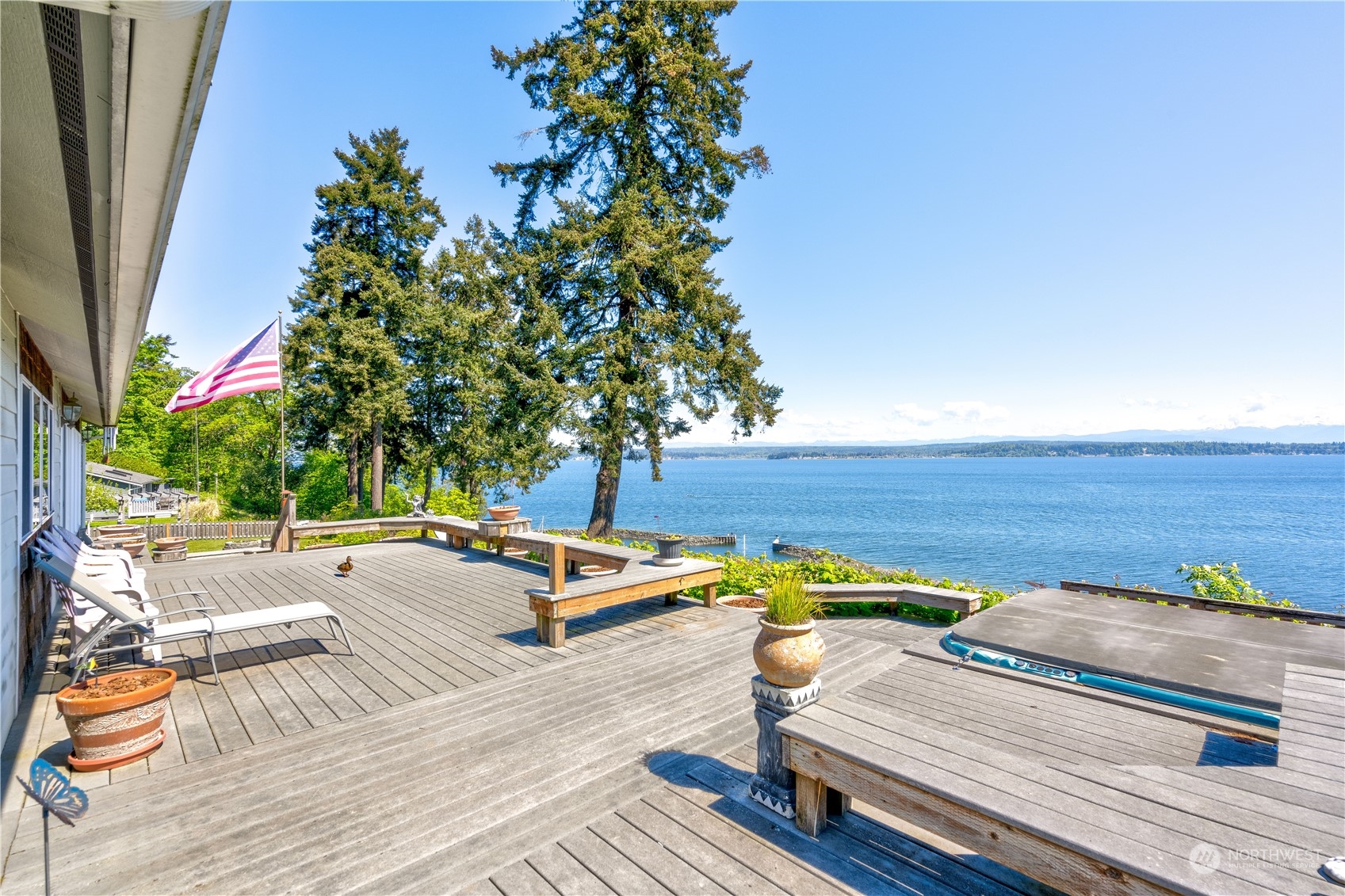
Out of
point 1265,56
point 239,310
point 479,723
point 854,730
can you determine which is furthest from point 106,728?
point 239,310

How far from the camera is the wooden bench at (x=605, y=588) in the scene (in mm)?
5359

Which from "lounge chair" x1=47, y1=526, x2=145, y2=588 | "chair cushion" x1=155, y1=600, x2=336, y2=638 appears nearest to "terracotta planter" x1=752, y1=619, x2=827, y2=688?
"chair cushion" x1=155, y1=600, x2=336, y2=638

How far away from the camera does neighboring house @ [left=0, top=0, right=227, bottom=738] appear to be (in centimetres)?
118

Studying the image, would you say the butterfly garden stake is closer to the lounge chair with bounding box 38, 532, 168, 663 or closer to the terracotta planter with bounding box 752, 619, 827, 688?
the terracotta planter with bounding box 752, 619, 827, 688

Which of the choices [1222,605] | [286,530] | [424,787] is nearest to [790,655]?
[424,787]

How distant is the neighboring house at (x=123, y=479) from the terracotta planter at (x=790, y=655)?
36689 mm

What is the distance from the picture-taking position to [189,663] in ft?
16.4

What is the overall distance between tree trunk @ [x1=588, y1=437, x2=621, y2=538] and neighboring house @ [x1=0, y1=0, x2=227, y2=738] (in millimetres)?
9280

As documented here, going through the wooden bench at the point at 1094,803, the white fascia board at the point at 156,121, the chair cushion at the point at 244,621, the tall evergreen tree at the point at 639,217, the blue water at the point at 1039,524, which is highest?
the tall evergreen tree at the point at 639,217

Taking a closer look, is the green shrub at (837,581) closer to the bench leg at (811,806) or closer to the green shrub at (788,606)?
the green shrub at (788,606)

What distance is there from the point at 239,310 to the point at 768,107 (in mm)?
22241

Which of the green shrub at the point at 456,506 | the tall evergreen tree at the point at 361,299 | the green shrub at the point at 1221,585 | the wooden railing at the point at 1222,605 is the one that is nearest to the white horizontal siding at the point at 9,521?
the wooden railing at the point at 1222,605

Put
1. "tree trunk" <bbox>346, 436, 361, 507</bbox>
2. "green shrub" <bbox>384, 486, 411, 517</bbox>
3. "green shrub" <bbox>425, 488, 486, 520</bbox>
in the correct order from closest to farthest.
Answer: "green shrub" <bbox>425, 488, 486, 520</bbox>, "green shrub" <bbox>384, 486, 411, 517</bbox>, "tree trunk" <bbox>346, 436, 361, 507</bbox>

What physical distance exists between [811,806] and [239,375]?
33.1 ft
